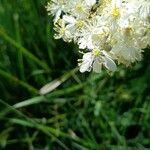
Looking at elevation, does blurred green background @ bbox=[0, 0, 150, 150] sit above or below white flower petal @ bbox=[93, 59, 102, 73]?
below

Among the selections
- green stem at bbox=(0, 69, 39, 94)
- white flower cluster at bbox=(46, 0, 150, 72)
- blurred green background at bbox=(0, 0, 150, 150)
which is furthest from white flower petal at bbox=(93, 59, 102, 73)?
green stem at bbox=(0, 69, 39, 94)

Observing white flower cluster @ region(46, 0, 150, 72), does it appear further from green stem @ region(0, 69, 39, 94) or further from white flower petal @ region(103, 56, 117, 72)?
green stem @ region(0, 69, 39, 94)

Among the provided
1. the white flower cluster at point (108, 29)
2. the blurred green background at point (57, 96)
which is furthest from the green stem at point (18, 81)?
the white flower cluster at point (108, 29)

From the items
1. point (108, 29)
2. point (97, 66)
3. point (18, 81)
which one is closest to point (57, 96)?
point (18, 81)

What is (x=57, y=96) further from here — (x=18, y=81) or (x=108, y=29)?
(x=108, y=29)

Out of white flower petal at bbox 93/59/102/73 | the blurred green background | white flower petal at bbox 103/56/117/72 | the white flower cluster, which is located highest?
the white flower cluster

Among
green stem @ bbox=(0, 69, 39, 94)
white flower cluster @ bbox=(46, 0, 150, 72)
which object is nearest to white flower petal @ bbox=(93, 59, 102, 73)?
white flower cluster @ bbox=(46, 0, 150, 72)

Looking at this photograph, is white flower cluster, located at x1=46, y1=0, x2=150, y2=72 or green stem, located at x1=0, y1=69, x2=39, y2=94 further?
green stem, located at x1=0, y1=69, x2=39, y2=94
